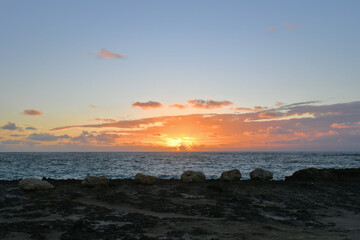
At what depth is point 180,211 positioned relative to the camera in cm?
1484

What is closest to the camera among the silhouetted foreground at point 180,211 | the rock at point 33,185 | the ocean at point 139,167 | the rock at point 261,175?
the silhouetted foreground at point 180,211

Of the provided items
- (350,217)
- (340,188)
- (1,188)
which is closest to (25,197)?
(1,188)

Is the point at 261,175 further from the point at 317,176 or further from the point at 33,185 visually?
the point at 33,185

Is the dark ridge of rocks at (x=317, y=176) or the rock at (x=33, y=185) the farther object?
the dark ridge of rocks at (x=317, y=176)

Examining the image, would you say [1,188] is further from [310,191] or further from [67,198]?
[310,191]

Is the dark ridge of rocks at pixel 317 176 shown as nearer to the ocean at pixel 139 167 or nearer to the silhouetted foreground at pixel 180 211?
the silhouetted foreground at pixel 180 211

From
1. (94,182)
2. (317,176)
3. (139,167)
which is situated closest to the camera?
(94,182)

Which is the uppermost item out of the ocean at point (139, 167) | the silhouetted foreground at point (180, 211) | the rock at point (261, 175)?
the rock at point (261, 175)

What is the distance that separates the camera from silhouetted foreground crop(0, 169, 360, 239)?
10852mm

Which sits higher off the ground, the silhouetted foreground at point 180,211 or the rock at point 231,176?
the rock at point 231,176

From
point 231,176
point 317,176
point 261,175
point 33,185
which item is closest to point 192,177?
point 231,176

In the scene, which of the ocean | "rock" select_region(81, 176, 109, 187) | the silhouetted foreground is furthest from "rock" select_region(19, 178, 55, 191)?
the ocean

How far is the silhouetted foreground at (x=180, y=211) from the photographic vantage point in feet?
35.6

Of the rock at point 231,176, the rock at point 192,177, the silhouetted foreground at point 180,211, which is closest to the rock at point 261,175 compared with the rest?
the rock at point 231,176
